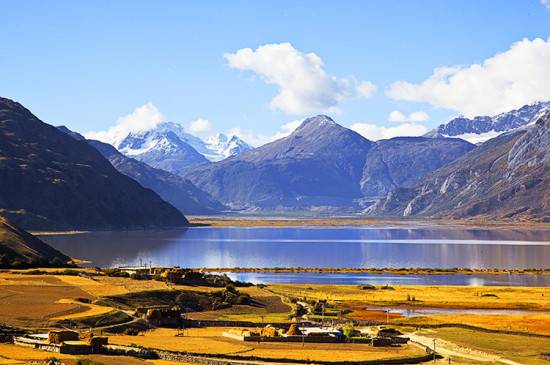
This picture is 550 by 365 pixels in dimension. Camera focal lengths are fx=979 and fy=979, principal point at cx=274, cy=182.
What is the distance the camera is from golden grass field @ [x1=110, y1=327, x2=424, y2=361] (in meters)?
80.0

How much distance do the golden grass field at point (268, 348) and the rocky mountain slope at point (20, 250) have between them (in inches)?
2278

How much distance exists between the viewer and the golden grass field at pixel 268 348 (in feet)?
262

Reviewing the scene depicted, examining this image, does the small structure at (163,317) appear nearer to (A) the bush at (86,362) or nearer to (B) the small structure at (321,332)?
(B) the small structure at (321,332)

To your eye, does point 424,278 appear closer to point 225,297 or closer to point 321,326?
point 225,297

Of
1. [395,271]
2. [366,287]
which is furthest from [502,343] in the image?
[395,271]

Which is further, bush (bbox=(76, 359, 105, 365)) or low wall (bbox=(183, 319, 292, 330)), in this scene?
low wall (bbox=(183, 319, 292, 330))

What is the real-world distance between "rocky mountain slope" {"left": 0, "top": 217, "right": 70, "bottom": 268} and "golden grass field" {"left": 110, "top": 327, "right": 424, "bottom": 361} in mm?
57867

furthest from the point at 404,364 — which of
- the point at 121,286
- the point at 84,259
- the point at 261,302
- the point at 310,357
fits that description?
the point at 84,259

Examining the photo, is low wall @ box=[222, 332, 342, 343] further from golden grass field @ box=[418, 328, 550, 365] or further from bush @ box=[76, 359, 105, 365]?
bush @ box=[76, 359, 105, 365]

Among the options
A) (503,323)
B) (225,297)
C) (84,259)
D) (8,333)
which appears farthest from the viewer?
(84,259)

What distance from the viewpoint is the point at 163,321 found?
99.1 meters

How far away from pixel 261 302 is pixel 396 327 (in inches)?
973

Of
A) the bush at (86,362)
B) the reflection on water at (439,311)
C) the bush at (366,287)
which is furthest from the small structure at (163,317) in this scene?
the bush at (366,287)

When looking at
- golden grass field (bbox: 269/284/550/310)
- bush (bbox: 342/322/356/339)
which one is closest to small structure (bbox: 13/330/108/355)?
bush (bbox: 342/322/356/339)
